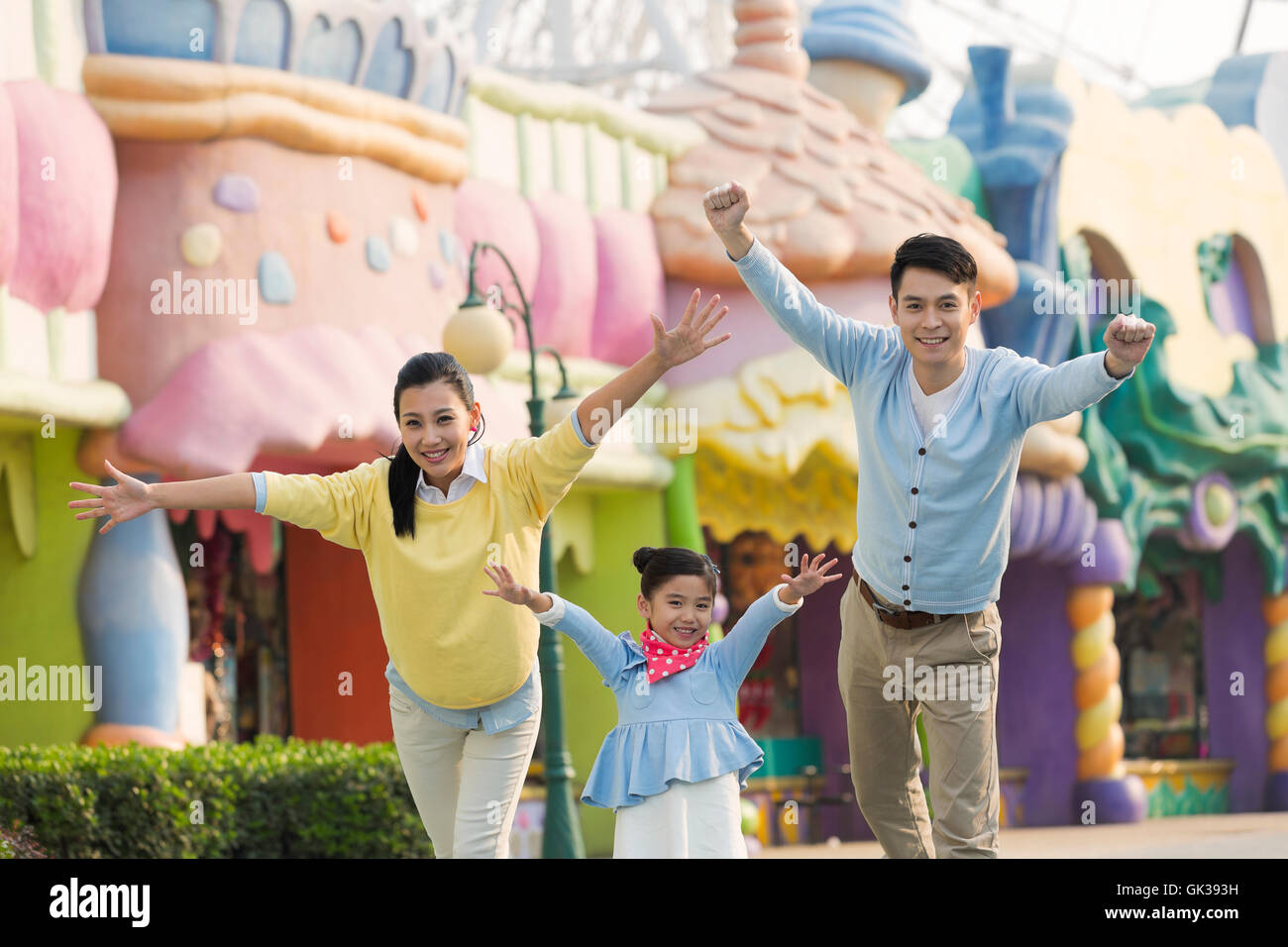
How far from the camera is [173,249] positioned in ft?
29.8

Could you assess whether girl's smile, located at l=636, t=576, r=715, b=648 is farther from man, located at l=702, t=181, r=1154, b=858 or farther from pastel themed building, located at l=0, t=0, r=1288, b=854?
pastel themed building, located at l=0, t=0, r=1288, b=854

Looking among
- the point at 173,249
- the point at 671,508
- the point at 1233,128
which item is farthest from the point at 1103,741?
the point at 173,249

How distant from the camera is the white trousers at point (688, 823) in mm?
4312

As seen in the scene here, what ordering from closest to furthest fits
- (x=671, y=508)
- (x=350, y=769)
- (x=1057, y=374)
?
(x=1057, y=374)
(x=350, y=769)
(x=671, y=508)

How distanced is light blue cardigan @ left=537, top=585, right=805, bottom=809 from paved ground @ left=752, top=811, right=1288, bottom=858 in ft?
21.3

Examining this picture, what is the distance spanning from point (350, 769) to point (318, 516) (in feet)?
16.6

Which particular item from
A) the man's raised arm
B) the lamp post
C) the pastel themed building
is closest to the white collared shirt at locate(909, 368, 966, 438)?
the man's raised arm

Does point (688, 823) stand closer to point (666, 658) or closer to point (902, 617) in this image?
point (666, 658)

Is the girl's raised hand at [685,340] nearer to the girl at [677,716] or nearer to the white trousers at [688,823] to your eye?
the girl at [677,716]

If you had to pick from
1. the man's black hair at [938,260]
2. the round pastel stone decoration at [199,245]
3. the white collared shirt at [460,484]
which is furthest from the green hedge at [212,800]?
the man's black hair at [938,260]

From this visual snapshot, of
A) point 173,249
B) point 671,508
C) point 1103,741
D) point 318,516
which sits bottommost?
point 1103,741

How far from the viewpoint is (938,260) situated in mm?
3873

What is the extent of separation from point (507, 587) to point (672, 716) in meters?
0.65
